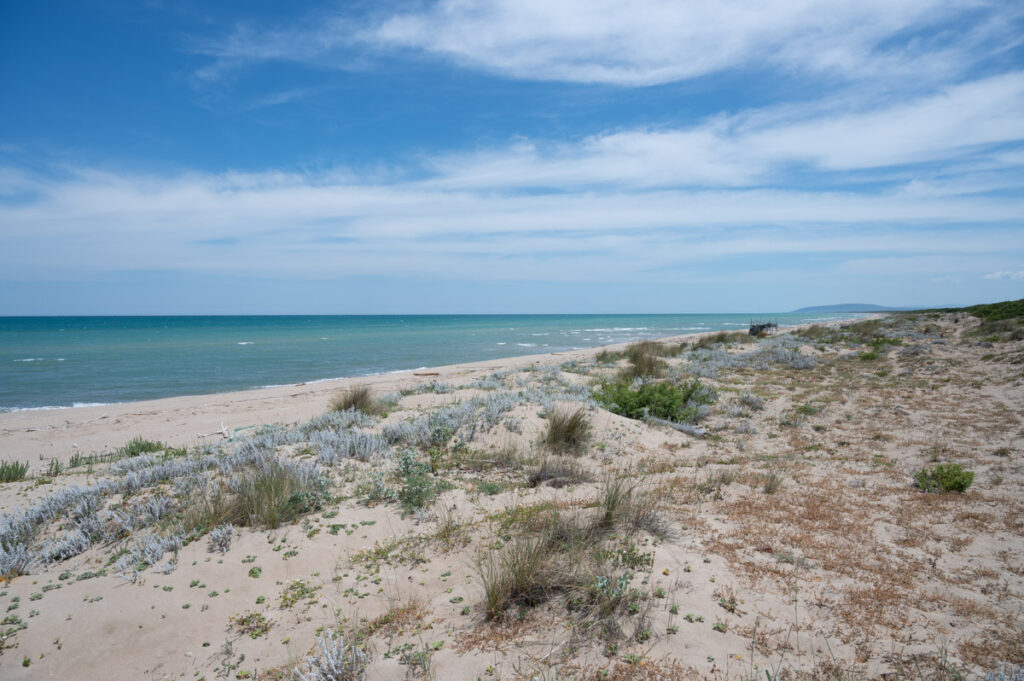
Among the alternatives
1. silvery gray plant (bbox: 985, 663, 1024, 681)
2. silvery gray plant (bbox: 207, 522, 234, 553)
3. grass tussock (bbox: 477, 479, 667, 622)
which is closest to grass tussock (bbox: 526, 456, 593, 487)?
grass tussock (bbox: 477, 479, 667, 622)

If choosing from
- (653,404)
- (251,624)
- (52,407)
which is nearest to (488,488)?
(251,624)

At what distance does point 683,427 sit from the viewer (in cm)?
907

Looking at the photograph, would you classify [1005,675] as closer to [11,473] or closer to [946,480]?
[946,480]

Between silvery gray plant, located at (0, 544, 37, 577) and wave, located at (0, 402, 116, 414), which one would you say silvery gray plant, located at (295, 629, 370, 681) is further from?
wave, located at (0, 402, 116, 414)

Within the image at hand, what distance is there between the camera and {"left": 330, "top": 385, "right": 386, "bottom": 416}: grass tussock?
10.3 m

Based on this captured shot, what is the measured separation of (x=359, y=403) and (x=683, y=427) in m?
6.84

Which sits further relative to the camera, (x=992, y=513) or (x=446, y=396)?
(x=446, y=396)

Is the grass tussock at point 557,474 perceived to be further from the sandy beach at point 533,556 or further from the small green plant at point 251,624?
the small green plant at point 251,624

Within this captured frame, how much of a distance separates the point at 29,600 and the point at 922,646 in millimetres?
6814

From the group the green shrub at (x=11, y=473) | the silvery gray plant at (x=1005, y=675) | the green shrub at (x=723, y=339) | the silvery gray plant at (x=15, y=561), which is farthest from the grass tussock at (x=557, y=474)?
the green shrub at (x=723, y=339)

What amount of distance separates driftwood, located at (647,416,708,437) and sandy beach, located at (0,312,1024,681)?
0.82 feet

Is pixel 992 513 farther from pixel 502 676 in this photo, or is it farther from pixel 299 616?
pixel 299 616

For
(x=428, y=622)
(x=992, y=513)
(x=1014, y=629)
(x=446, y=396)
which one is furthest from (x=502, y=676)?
(x=446, y=396)

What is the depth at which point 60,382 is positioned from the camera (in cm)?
2150
